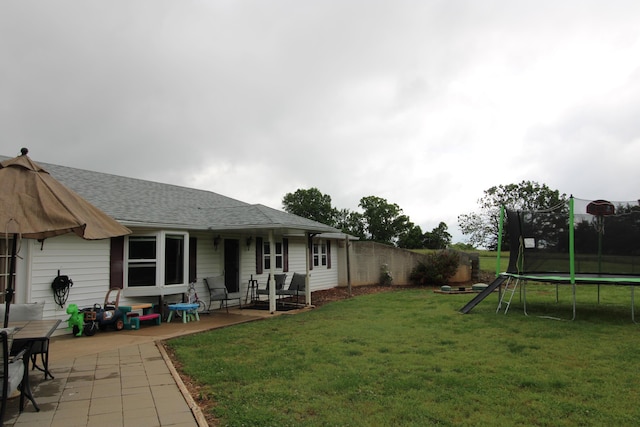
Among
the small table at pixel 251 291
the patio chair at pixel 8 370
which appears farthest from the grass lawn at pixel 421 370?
the small table at pixel 251 291

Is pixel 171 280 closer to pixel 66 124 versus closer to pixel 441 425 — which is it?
pixel 66 124

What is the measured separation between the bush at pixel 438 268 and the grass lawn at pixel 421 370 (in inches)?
336

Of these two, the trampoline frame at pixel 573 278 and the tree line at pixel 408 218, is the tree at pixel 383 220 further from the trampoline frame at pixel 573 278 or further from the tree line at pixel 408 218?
the trampoline frame at pixel 573 278

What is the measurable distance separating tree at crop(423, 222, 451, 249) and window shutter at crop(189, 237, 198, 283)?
38.8m

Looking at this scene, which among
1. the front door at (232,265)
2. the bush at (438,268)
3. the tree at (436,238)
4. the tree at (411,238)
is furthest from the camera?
the tree at (436,238)

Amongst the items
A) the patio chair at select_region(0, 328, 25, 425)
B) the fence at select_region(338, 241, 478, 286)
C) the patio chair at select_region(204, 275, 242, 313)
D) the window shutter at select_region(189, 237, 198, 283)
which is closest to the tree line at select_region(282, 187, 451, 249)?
the fence at select_region(338, 241, 478, 286)

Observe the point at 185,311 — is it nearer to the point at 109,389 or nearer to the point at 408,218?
the point at 109,389

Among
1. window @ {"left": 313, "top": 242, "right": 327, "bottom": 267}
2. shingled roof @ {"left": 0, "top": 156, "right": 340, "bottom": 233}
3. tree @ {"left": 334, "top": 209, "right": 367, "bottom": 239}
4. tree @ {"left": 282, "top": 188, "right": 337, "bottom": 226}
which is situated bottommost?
window @ {"left": 313, "top": 242, "right": 327, "bottom": 267}

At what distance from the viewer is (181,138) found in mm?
15008

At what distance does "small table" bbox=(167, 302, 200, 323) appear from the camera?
940cm

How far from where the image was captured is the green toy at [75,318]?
309 inches

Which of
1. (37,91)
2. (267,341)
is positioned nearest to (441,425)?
(267,341)

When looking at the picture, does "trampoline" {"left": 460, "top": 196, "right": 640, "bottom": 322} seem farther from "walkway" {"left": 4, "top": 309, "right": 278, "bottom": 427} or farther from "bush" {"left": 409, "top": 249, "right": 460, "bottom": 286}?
"walkway" {"left": 4, "top": 309, "right": 278, "bottom": 427}

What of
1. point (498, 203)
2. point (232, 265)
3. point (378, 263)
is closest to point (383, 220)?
point (498, 203)
